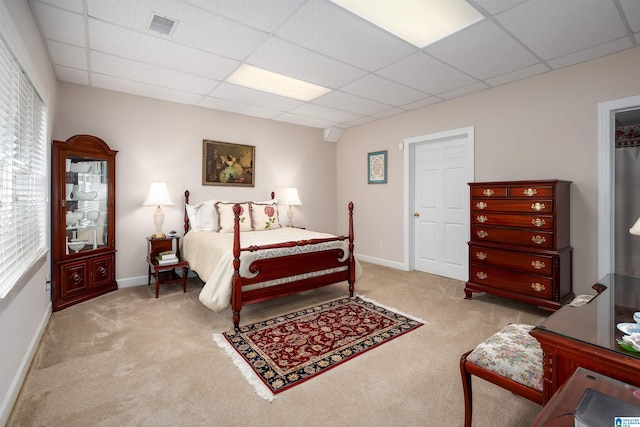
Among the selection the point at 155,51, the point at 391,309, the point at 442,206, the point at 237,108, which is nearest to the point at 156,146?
the point at 237,108

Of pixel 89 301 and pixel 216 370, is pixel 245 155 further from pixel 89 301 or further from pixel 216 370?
pixel 216 370

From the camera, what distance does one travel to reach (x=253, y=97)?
412 cm

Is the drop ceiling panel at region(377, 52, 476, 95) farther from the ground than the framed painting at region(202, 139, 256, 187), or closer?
farther from the ground

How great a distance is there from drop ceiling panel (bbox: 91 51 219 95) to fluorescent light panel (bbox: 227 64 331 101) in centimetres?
34

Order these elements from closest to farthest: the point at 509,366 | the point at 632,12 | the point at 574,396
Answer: the point at 574,396, the point at 509,366, the point at 632,12

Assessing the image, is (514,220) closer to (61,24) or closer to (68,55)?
(61,24)

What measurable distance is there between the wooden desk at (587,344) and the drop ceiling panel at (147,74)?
3753mm

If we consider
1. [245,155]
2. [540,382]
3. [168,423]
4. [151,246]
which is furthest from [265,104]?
[540,382]

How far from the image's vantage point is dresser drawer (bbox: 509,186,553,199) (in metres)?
2.97

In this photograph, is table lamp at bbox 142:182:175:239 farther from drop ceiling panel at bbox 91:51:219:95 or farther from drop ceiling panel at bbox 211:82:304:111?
drop ceiling panel at bbox 211:82:304:111

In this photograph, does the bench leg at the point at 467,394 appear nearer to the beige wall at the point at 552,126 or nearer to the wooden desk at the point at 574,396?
the wooden desk at the point at 574,396

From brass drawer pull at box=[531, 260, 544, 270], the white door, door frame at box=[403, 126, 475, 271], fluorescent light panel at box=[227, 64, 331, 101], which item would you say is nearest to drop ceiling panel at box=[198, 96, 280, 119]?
fluorescent light panel at box=[227, 64, 331, 101]

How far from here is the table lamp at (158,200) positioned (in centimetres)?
388

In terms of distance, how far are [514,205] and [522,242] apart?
1.28 feet
